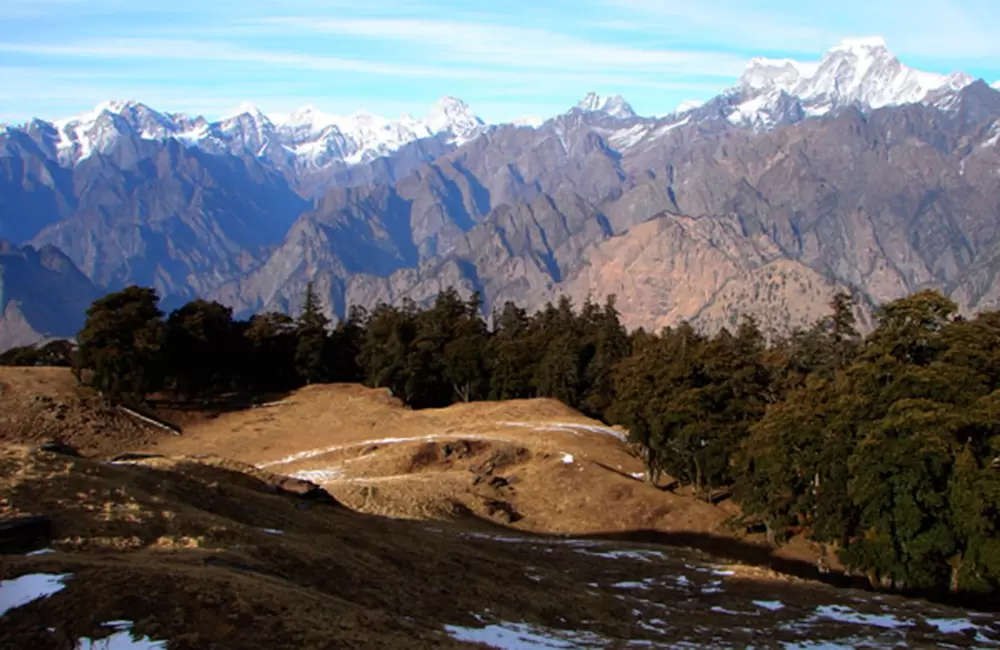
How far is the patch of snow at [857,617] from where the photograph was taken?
82.4 ft

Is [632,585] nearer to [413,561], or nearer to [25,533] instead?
[413,561]

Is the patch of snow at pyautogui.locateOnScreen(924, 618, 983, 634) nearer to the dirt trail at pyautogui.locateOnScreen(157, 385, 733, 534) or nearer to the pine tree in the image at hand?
the dirt trail at pyautogui.locateOnScreen(157, 385, 733, 534)

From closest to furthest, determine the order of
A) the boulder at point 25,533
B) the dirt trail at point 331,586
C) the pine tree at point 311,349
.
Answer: the dirt trail at point 331,586 < the boulder at point 25,533 < the pine tree at point 311,349

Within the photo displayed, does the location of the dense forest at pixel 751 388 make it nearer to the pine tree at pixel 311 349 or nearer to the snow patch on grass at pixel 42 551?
the pine tree at pixel 311 349

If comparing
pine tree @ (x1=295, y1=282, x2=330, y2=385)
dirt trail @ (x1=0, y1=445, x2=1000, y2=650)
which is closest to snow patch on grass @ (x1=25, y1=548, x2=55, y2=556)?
dirt trail @ (x1=0, y1=445, x2=1000, y2=650)

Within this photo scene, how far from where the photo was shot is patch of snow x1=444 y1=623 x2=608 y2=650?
60.2ft

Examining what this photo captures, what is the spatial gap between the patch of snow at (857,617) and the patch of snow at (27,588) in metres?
19.7

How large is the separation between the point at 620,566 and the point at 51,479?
17781 millimetres

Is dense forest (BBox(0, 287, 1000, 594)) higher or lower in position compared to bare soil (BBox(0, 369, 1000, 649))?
higher

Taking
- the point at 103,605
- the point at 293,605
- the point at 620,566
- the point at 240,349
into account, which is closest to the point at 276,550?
the point at 293,605

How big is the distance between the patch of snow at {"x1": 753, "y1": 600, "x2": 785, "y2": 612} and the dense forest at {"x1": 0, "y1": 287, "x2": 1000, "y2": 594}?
8.65 metres

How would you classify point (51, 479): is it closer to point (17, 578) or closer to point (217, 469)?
point (17, 578)

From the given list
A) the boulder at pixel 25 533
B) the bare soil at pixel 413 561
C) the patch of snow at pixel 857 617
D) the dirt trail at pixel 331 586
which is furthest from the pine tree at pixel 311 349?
the boulder at pixel 25 533

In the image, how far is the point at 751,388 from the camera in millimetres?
50188
